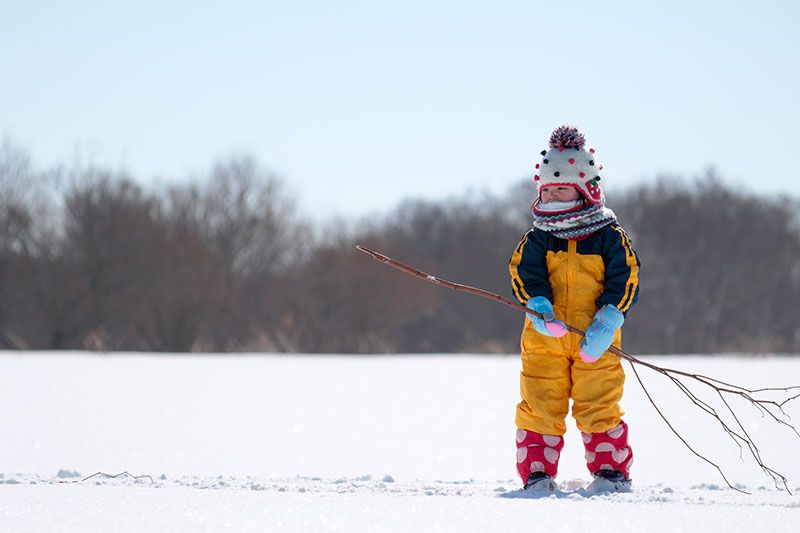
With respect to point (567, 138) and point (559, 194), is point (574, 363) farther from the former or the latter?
point (567, 138)

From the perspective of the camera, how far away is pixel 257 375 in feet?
25.6

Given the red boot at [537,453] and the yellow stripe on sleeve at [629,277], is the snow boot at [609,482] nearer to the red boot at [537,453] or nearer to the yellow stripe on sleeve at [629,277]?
the red boot at [537,453]

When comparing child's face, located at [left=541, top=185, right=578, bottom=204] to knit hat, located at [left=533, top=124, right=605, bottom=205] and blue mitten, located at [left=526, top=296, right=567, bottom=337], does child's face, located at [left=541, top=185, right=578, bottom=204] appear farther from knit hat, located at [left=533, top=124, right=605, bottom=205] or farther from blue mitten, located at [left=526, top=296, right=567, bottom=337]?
blue mitten, located at [left=526, top=296, right=567, bottom=337]

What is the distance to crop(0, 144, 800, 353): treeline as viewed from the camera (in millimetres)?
21141

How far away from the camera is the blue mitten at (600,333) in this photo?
3006 mm

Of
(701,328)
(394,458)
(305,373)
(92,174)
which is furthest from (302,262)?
(394,458)

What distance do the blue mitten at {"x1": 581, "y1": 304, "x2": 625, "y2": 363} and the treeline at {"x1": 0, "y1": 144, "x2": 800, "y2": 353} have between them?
10.8 meters

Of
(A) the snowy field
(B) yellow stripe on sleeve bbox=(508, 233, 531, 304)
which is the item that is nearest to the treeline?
(A) the snowy field

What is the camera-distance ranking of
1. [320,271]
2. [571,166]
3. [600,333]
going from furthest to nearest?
A: [320,271]
[571,166]
[600,333]

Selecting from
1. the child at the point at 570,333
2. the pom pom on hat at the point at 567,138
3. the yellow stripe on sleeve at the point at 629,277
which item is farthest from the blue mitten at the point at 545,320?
the pom pom on hat at the point at 567,138

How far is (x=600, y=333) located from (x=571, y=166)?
0.64m

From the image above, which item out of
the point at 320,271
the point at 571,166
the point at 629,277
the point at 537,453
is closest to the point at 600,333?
the point at 629,277

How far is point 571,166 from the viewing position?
10.9 ft

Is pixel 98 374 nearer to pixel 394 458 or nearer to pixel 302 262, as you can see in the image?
pixel 394 458
